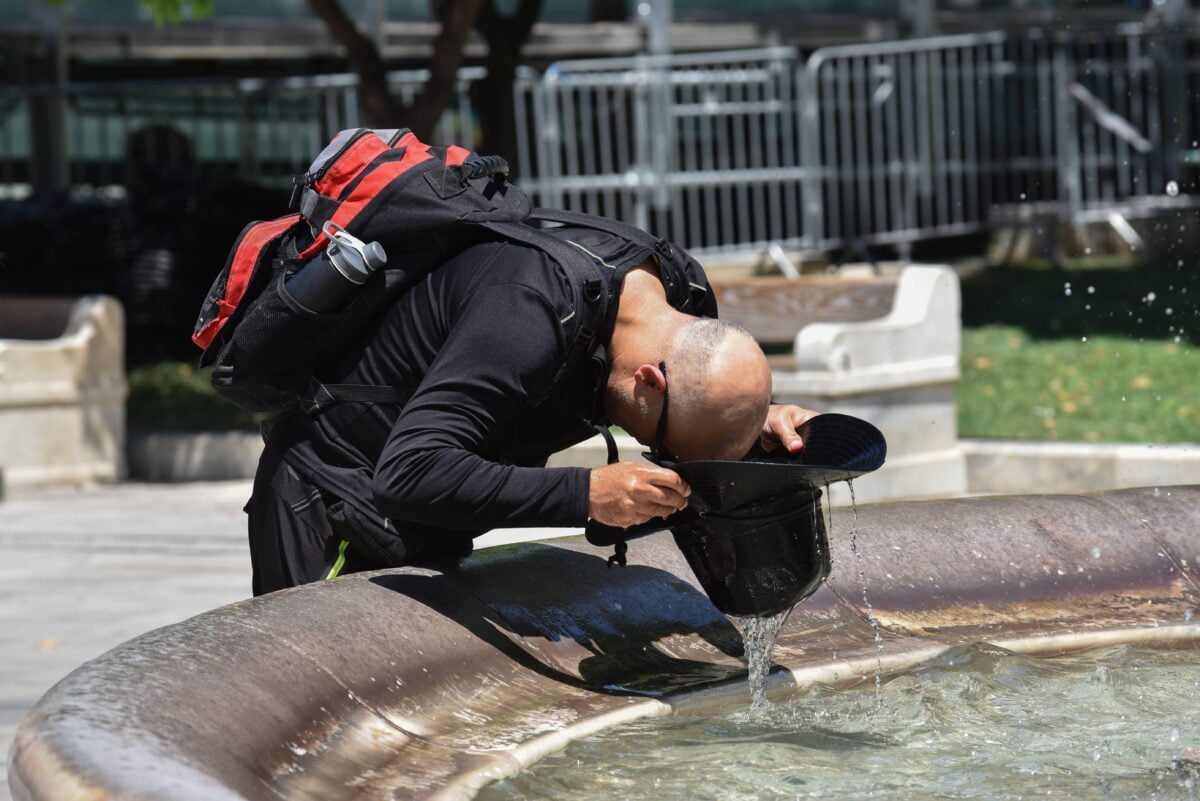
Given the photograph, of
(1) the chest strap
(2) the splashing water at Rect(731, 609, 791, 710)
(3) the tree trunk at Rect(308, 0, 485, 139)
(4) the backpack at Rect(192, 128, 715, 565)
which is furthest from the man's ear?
(3) the tree trunk at Rect(308, 0, 485, 139)

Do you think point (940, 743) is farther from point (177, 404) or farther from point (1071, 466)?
point (177, 404)

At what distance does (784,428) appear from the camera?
3434 millimetres

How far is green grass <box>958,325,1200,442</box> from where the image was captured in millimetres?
8836

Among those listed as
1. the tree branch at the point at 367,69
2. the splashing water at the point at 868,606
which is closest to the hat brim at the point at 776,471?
the splashing water at the point at 868,606

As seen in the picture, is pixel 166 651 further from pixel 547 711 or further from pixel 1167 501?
pixel 1167 501

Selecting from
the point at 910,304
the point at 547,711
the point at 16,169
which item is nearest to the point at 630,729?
the point at 547,711

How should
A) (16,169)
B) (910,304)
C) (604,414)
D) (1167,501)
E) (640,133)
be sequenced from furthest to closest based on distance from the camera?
(16,169)
(640,133)
(910,304)
(1167,501)
(604,414)

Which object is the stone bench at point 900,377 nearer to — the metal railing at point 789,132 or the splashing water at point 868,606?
the splashing water at point 868,606

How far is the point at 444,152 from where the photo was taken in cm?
347

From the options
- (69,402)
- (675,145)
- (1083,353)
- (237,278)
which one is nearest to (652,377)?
(237,278)

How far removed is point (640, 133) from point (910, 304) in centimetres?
515

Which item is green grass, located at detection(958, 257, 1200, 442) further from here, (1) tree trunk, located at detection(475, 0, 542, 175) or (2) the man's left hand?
(2) the man's left hand

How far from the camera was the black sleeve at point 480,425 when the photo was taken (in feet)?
9.93

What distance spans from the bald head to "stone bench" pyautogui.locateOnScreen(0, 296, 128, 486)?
270 inches
